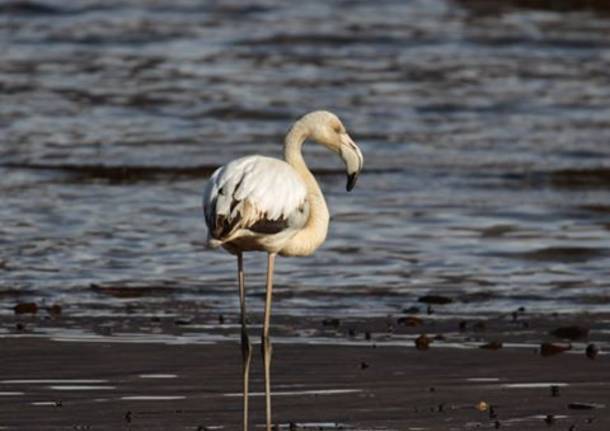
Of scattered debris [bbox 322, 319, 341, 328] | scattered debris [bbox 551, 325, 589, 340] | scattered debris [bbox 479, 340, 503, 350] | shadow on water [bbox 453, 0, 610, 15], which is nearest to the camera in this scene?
scattered debris [bbox 479, 340, 503, 350]

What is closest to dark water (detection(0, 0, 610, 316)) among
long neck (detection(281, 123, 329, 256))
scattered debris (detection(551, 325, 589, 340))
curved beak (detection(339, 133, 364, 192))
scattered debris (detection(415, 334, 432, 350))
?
scattered debris (detection(551, 325, 589, 340))

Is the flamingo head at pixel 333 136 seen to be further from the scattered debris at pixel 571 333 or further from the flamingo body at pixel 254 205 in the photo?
the scattered debris at pixel 571 333

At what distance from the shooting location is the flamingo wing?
8.77 metres

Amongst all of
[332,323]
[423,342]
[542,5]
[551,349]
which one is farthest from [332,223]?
[542,5]

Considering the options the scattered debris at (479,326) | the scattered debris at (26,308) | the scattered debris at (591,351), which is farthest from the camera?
the scattered debris at (26,308)

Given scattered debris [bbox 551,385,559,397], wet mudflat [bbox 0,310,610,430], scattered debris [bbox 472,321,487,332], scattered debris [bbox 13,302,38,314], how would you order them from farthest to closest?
scattered debris [bbox 13,302,38,314] < scattered debris [bbox 472,321,487,332] < scattered debris [bbox 551,385,559,397] < wet mudflat [bbox 0,310,610,430]

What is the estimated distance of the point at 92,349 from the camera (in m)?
10.5

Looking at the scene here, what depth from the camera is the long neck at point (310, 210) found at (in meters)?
9.36

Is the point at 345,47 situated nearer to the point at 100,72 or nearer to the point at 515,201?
the point at 100,72

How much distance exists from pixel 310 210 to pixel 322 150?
439 inches

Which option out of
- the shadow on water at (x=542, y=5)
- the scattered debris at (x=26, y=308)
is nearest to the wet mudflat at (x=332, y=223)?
the scattered debris at (x=26, y=308)

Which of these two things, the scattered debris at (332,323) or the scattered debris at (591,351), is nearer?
the scattered debris at (591,351)

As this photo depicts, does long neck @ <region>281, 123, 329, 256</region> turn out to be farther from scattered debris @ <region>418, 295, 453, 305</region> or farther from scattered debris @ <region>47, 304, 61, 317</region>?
scattered debris @ <region>418, 295, 453, 305</region>

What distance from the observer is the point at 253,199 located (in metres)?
8.81
